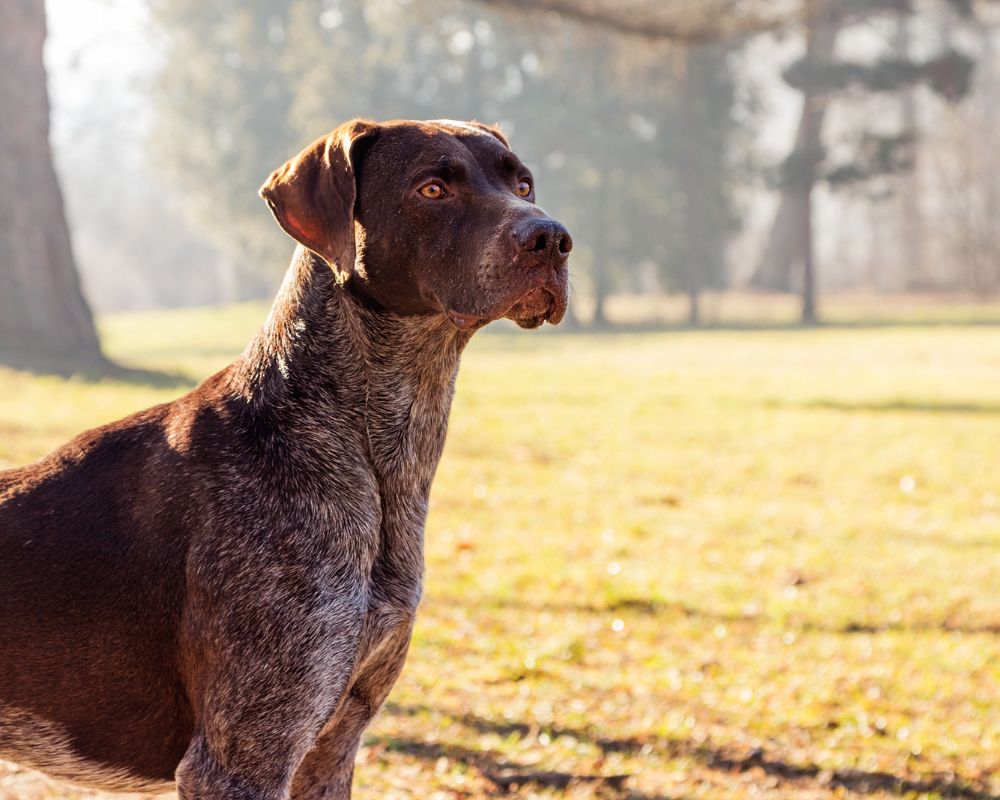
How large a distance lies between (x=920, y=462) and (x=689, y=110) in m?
29.1

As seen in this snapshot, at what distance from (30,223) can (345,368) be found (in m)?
14.3

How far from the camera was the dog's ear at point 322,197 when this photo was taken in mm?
3043

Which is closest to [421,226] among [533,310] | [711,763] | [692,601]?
[533,310]

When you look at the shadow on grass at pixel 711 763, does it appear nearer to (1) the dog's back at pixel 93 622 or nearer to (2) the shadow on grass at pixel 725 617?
(2) the shadow on grass at pixel 725 617

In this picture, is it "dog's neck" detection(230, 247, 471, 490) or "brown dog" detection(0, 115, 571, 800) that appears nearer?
"brown dog" detection(0, 115, 571, 800)

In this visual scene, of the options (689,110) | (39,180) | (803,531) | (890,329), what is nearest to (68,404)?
(39,180)

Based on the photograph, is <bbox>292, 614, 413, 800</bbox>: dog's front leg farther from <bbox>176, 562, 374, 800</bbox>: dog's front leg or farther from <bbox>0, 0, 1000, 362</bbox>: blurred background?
<bbox>0, 0, 1000, 362</bbox>: blurred background

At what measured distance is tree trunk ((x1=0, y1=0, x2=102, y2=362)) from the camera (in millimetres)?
15797

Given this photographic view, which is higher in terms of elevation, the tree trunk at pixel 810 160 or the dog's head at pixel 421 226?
the tree trunk at pixel 810 160

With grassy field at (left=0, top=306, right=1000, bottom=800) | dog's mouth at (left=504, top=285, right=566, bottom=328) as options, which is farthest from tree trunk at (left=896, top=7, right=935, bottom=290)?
dog's mouth at (left=504, top=285, right=566, bottom=328)

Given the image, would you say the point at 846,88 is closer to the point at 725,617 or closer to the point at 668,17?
the point at 668,17

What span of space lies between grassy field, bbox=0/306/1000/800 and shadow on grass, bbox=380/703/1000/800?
0.04ft

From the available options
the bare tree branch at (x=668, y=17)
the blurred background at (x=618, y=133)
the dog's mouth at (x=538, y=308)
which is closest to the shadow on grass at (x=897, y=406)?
the bare tree branch at (x=668, y=17)

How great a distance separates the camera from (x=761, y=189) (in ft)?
138
